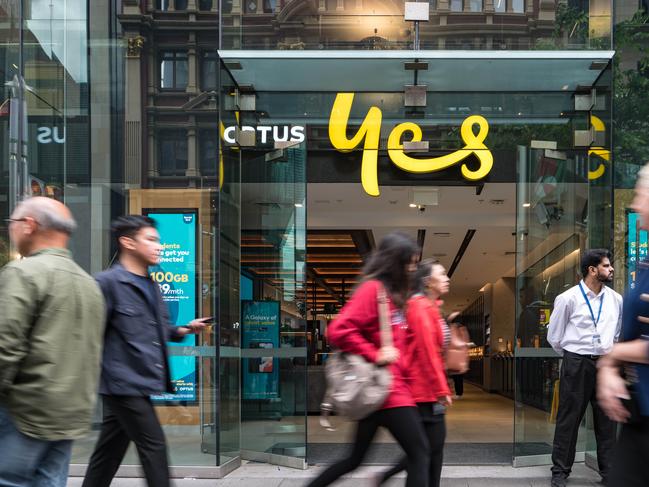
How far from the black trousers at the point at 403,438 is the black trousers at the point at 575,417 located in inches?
102

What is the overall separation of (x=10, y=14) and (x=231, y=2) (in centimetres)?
186

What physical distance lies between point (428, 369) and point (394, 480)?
222cm

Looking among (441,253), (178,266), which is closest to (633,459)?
(178,266)

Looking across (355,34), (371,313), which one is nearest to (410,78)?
(355,34)

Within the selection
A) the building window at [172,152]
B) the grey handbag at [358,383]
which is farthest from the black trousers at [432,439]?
the building window at [172,152]

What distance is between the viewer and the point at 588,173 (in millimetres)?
7852

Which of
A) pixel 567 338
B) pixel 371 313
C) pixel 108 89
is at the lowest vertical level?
pixel 567 338

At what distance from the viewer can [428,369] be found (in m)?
4.61

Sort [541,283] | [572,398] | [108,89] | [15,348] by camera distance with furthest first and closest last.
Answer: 1. [541,283]
2. [108,89]
3. [572,398]
4. [15,348]

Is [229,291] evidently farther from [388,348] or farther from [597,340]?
[388,348]

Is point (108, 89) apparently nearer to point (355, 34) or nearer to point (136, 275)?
point (355, 34)

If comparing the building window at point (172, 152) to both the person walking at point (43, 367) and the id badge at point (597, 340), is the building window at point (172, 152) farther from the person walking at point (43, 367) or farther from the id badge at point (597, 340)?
the person walking at point (43, 367)

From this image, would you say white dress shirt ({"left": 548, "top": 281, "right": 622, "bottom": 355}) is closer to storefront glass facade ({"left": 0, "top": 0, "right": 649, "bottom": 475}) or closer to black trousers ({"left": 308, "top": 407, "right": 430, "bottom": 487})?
storefront glass facade ({"left": 0, "top": 0, "right": 649, "bottom": 475})

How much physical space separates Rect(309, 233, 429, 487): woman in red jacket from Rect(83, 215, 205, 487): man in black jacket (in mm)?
828
